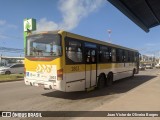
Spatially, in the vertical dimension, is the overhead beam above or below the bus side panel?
above

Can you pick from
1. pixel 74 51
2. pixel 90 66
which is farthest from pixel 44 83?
pixel 90 66

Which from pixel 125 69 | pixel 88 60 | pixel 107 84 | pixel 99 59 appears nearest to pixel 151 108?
pixel 88 60

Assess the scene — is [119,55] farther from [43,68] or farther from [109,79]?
[43,68]

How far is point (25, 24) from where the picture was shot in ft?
124

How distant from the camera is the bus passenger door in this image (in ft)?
39.9

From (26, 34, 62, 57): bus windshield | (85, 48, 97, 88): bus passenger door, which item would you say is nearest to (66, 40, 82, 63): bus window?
(26, 34, 62, 57): bus windshield

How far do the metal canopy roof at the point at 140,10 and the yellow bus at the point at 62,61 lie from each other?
2451mm

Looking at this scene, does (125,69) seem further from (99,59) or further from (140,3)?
(140,3)

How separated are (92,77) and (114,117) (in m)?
5.86

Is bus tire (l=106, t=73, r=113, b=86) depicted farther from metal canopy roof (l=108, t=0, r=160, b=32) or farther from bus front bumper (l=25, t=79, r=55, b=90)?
bus front bumper (l=25, t=79, r=55, b=90)

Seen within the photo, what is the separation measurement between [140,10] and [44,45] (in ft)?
21.9

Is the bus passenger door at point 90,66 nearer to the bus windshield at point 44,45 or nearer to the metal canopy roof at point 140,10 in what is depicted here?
the bus windshield at point 44,45

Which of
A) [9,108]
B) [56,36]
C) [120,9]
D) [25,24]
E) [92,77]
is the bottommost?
[9,108]

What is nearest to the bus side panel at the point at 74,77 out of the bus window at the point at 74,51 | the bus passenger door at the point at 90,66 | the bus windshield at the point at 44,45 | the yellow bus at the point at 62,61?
the yellow bus at the point at 62,61
